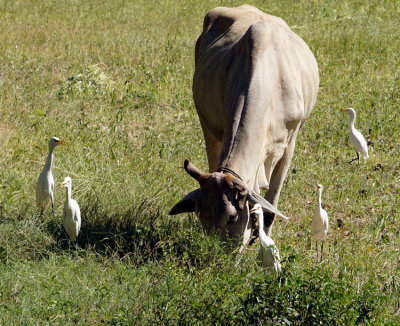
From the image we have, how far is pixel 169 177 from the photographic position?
8.77 m

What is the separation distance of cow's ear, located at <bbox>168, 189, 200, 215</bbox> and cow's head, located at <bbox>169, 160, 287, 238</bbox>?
8cm

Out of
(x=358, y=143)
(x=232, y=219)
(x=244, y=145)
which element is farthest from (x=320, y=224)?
(x=358, y=143)

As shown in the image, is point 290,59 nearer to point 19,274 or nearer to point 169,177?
point 169,177

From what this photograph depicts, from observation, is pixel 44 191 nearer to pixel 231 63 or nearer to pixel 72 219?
pixel 72 219

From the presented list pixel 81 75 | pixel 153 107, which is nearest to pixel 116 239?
pixel 153 107

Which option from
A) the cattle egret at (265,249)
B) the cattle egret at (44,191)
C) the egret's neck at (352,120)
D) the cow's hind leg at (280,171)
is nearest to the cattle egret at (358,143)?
the egret's neck at (352,120)

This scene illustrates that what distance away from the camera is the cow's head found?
18.7ft

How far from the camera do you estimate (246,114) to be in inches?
250

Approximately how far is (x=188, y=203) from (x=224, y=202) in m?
0.53

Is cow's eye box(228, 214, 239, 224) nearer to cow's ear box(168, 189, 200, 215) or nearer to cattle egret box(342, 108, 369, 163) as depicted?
cow's ear box(168, 189, 200, 215)

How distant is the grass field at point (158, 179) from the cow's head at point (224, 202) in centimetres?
18

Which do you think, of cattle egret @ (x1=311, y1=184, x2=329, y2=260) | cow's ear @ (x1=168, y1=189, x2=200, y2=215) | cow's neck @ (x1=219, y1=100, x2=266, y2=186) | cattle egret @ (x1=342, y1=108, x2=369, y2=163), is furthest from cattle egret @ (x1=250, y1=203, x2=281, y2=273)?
cattle egret @ (x1=342, y1=108, x2=369, y2=163)

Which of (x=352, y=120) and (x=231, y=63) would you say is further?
(x=352, y=120)

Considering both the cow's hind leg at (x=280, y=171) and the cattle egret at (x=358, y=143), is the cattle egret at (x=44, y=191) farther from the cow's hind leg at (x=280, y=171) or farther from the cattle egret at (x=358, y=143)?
the cattle egret at (x=358, y=143)
